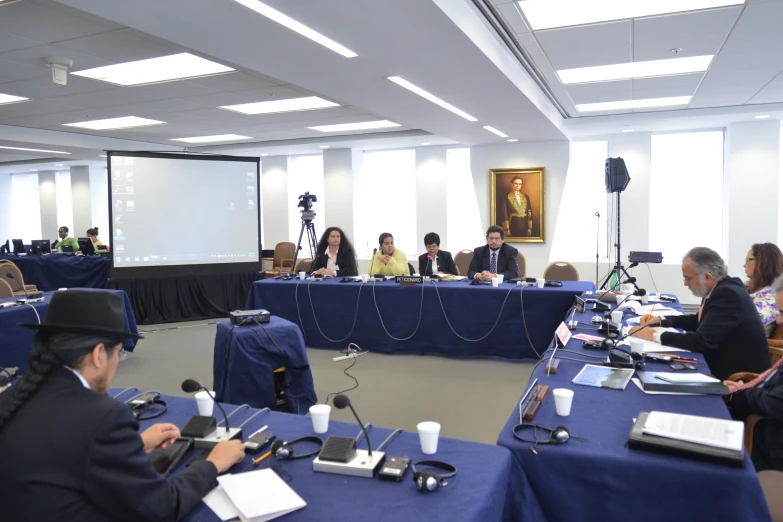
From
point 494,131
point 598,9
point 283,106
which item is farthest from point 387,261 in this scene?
point 598,9

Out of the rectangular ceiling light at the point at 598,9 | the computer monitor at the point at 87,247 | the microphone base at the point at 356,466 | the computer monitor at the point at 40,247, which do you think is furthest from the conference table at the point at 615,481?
the computer monitor at the point at 40,247

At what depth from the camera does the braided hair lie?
45.5 inches

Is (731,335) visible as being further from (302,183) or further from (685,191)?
(302,183)

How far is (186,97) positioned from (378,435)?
17.5ft

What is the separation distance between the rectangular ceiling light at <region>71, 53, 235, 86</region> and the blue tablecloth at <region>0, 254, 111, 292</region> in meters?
3.66

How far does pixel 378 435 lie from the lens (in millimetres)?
1638

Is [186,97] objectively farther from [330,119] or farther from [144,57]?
[330,119]

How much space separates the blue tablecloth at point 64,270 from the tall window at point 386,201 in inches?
170

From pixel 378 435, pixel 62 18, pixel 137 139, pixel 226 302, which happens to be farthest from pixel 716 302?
pixel 137 139

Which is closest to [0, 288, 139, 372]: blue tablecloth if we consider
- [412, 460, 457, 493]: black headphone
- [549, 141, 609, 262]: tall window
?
[412, 460, 457, 493]: black headphone

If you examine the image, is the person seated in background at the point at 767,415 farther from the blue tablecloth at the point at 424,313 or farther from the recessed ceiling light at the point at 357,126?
the recessed ceiling light at the point at 357,126

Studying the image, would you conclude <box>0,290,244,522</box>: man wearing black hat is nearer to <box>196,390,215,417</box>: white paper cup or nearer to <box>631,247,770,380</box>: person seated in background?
<box>196,390,215,417</box>: white paper cup

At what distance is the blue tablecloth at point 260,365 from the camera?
3.21 metres

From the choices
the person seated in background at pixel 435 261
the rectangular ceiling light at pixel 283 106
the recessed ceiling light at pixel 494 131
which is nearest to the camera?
the person seated in background at pixel 435 261
